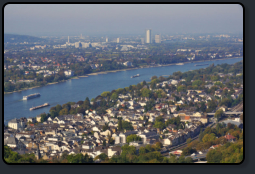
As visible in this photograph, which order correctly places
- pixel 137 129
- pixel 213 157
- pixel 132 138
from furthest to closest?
pixel 137 129 < pixel 132 138 < pixel 213 157

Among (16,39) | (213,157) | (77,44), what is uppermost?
(16,39)

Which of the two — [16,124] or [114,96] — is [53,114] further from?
[114,96]

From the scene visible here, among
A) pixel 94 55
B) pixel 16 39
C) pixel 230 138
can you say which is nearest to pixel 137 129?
pixel 230 138

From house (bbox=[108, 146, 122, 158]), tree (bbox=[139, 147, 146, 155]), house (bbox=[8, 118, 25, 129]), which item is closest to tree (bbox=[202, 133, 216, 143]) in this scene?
tree (bbox=[139, 147, 146, 155])

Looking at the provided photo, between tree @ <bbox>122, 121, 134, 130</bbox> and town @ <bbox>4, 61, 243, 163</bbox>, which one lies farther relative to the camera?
tree @ <bbox>122, 121, 134, 130</bbox>

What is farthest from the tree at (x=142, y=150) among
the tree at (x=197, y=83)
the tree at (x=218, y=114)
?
the tree at (x=197, y=83)

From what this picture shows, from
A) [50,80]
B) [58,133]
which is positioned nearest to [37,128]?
[58,133]

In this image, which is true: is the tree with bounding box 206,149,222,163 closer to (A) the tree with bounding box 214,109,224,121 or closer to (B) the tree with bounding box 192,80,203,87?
(A) the tree with bounding box 214,109,224,121

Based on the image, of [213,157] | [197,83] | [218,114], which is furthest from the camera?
[197,83]
